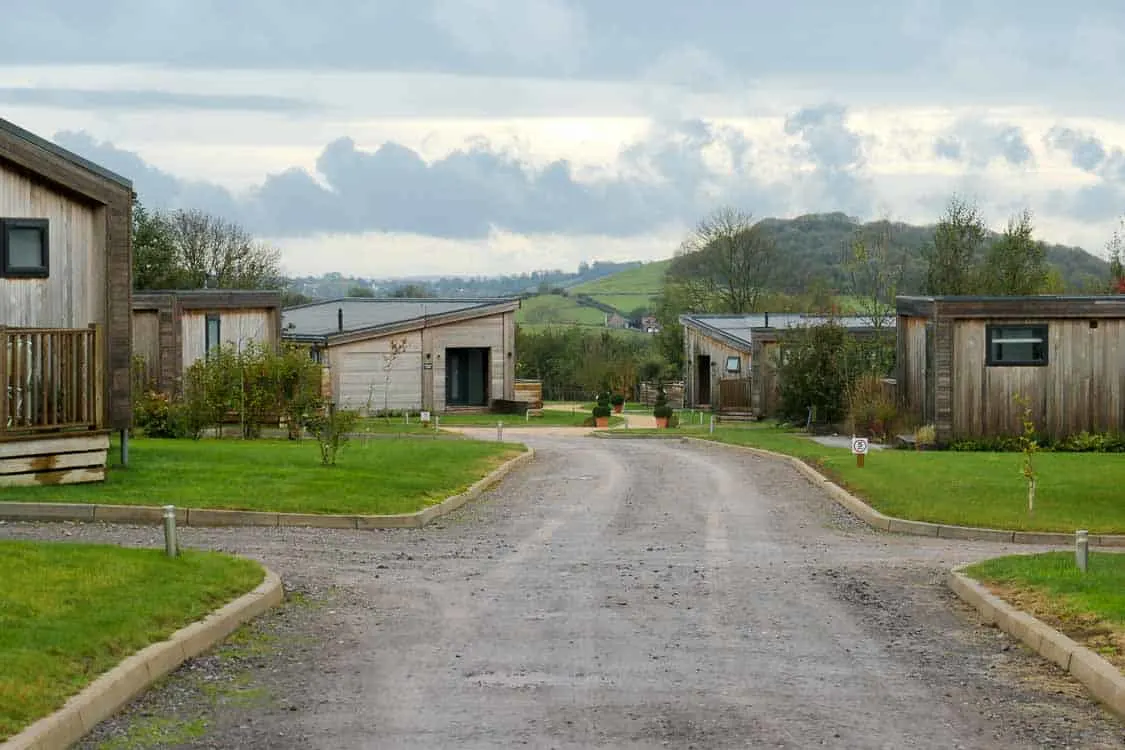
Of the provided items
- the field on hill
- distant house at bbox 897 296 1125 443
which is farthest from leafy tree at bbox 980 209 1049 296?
the field on hill

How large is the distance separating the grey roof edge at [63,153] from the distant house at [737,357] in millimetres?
26651

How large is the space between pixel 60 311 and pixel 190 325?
16567 millimetres

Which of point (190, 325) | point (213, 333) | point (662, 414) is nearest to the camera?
point (190, 325)

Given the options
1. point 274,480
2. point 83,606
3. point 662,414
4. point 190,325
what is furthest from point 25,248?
point 662,414

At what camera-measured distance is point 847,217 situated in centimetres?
15050

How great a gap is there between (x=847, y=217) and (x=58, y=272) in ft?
441

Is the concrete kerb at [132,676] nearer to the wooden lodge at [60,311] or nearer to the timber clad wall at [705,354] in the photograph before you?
the wooden lodge at [60,311]

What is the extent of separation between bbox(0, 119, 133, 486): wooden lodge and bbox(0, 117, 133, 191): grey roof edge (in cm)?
1

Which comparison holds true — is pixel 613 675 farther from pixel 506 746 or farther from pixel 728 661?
pixel 506 746

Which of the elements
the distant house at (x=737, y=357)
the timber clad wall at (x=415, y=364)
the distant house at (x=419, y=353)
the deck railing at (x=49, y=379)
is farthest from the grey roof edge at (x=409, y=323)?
the deck railing at (x=49, y=379)

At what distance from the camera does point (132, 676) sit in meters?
9.24

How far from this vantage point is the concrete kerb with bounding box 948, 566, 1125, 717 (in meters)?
9.48

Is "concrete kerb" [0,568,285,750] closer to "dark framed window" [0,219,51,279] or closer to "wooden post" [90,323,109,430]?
"wooden post" [90,323,109,430]

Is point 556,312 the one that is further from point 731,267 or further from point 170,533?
point 170,533
